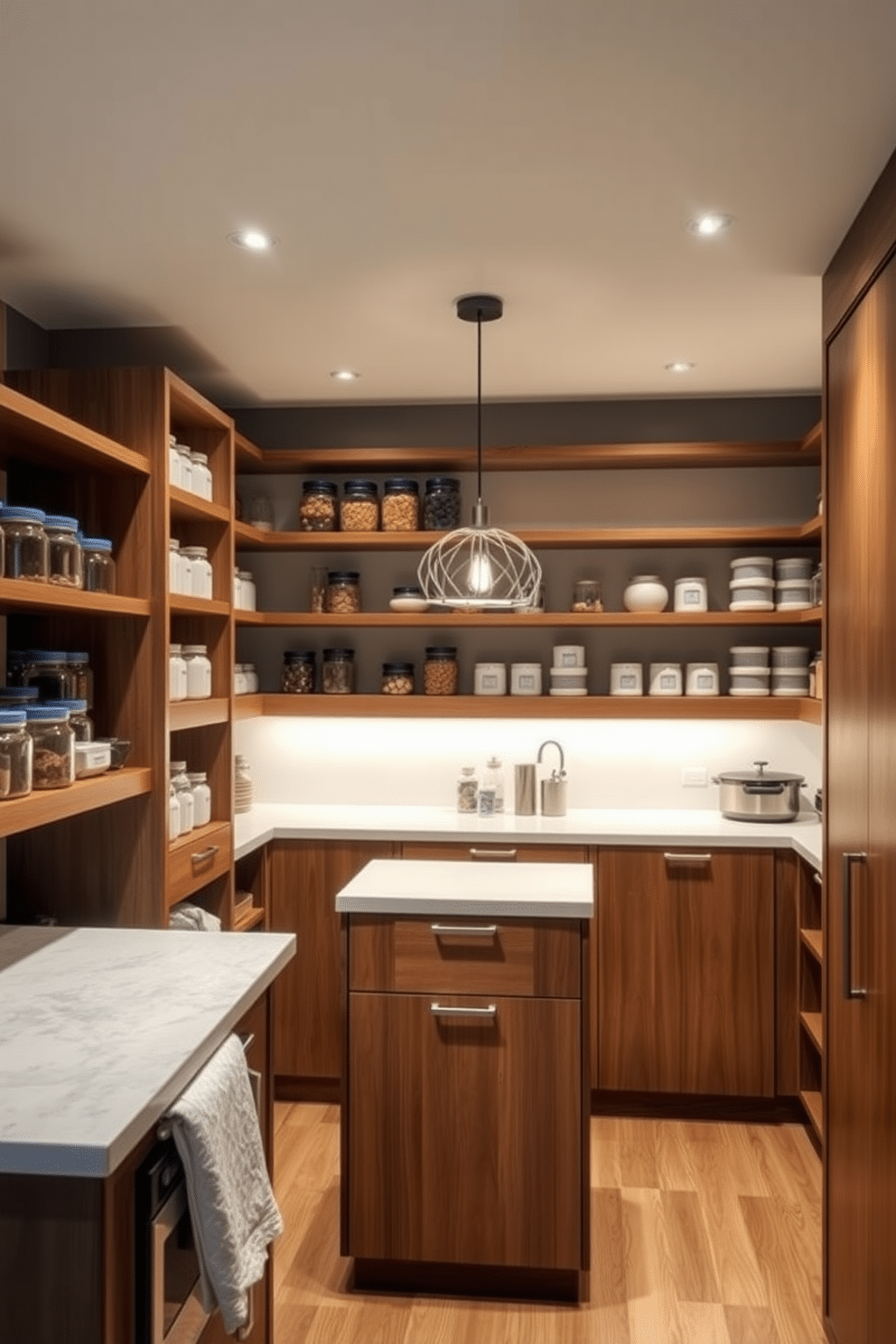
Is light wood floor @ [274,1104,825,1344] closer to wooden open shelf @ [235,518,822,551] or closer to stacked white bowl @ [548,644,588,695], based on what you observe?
stacked white bowl @ [548,644,588,695]

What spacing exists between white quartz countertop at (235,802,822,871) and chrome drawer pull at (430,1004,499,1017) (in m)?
1.20

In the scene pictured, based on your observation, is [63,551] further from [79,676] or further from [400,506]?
[400,506]

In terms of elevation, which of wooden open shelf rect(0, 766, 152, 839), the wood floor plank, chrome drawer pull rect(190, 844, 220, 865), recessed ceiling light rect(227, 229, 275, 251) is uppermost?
recessed ceiling light rect(227, 229, 275, 251)

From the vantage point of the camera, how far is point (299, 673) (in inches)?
171

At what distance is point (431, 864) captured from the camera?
304cm

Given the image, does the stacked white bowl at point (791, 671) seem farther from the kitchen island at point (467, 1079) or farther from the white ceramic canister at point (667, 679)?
the kitchen island at point (467, 1079)

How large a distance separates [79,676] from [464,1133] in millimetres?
1455

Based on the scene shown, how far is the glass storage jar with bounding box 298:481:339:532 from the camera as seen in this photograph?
4258 millimetres

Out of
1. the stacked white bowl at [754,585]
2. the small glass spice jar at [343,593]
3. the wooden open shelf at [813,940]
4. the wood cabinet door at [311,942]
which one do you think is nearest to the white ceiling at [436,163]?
the stacked white bowl at [754,585]

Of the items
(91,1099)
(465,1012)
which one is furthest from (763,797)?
(91,1099)

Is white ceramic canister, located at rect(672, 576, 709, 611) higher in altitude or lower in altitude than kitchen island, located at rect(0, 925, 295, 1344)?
higher

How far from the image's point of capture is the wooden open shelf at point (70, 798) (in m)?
2.00

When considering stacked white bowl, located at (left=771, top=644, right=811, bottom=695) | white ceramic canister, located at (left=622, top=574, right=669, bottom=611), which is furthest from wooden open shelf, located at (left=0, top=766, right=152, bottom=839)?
stacked white bowl, located at (left=771, top=644, right=811, bottom=695)

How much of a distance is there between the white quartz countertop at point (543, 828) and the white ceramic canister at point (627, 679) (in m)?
0.48
